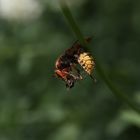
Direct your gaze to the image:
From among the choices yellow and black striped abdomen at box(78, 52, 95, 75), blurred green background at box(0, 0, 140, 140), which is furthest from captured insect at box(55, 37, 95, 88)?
blurred green background at box(0, 0, 140, 140)

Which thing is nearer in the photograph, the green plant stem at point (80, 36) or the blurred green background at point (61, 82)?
the green plant stem at point (80, 36)

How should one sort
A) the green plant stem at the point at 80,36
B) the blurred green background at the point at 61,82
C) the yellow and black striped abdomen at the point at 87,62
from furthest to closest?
the blurred green background at the point at 61,82, the yellow and black striped abdomen at the point at 87,62, the green plant stem at the point at 80,36

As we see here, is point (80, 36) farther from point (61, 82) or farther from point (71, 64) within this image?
point (61, 82)

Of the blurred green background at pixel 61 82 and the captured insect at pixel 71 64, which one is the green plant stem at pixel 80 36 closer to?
the captured insect at pixel 71 64

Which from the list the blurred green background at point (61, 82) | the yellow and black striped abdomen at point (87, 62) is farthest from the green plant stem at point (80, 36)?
the blurred green background at point (61, 82)

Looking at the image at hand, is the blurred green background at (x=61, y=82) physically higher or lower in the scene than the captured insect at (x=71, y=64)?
lower

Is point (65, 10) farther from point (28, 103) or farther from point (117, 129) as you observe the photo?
point (28, 103)
